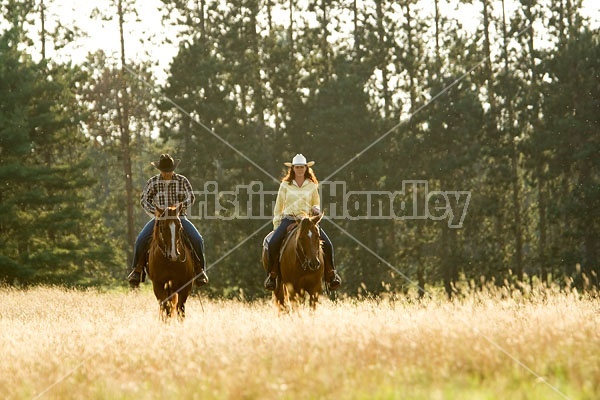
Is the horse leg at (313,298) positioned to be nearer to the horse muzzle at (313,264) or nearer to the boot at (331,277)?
the boot at (331,277)

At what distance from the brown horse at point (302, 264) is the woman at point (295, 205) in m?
0.15

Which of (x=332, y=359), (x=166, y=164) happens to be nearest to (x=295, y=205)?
(x=166, y=164)

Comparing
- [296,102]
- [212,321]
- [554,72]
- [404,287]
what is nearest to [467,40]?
[554,72]

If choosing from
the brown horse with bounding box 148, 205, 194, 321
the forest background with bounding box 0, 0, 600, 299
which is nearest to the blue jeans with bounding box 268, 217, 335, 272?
the brown horse with bounding box 148, 205, 194, 321

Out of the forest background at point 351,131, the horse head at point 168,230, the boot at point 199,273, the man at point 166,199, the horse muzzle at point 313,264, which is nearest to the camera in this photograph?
the horse head at point 168,230

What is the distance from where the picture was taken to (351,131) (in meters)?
33.2

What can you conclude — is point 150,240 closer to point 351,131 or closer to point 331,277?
point 331,277

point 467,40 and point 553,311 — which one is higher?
point 467,40

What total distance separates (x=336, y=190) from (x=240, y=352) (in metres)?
25.9

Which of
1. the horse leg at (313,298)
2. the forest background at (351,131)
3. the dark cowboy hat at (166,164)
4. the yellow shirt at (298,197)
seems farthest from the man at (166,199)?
the forest background at (351,131)

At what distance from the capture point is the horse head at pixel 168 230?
10.9 metres

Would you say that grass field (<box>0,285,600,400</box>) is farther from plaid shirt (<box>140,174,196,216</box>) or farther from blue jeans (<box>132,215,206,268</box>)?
plaid shirt (<box>140,174,196,216</box>)

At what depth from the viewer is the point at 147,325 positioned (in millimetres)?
9617

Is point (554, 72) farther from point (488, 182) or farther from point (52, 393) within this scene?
point (52, 393)
